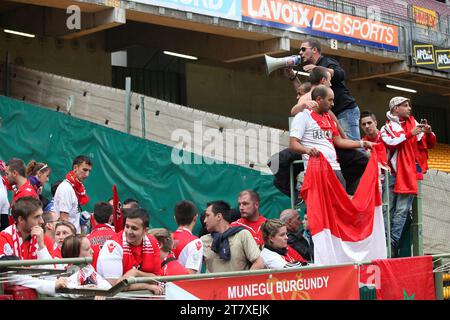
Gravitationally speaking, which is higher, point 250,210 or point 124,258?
point 250,210

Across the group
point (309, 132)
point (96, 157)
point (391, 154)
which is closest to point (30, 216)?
point (309, 132)

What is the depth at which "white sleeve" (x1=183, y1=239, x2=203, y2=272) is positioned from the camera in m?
7.43

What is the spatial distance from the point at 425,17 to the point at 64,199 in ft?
65.9

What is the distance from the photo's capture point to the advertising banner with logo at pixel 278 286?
5395 millimetres

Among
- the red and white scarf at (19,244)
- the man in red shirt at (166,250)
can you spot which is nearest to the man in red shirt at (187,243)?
the man in red shirt at (166,250)

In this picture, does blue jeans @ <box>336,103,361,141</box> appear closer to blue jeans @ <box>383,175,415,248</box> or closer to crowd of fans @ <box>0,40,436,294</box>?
crowd of fans @ <box>0,40,436,294</box>

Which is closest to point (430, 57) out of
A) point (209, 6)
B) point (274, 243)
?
point (209, 6)

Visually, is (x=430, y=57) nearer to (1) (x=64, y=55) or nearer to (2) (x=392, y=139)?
(1) (x=64, y=55)

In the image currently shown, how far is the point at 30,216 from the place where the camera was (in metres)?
6.44

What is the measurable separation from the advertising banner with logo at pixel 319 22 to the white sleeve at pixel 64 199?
1061 centimetres

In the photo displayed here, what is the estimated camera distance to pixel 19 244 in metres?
6.47

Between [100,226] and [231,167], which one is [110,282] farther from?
[231,167]

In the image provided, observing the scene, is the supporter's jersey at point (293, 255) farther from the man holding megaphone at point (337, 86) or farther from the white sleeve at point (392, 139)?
the white sleeve at point (392, 139)

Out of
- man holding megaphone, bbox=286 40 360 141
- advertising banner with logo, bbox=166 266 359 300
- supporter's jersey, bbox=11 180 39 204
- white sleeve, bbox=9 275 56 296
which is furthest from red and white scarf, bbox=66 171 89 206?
white sleeve, bbox=9 275 56 296
